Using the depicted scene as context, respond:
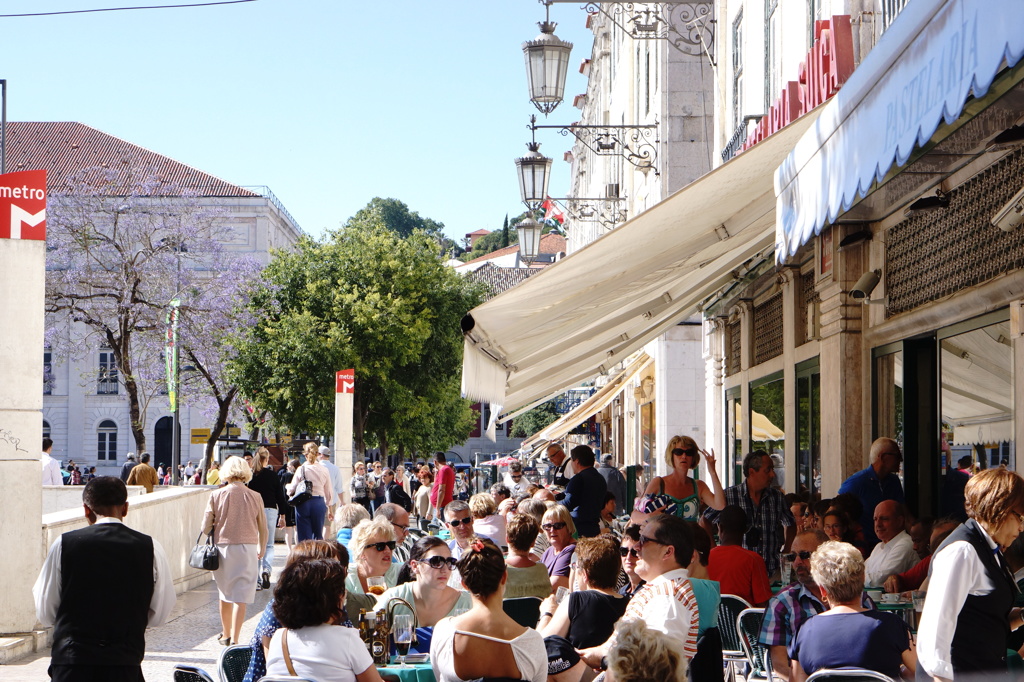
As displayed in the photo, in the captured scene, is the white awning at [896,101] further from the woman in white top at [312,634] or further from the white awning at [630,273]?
the woman in white top at [312,634]

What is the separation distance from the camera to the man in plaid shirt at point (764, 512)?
8.89 metres

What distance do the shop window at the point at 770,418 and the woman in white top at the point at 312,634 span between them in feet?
35.5

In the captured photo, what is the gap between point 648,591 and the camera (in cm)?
491

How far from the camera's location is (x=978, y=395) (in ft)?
26.8

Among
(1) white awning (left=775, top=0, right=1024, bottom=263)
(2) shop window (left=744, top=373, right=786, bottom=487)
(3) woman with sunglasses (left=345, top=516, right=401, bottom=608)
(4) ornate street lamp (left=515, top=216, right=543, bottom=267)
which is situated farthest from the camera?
(4) ornate street lamp (left=515, top=216, right=543, bottom=267)

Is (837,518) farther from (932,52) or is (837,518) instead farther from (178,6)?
(178,6)

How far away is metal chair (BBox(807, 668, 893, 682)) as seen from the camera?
4.38m

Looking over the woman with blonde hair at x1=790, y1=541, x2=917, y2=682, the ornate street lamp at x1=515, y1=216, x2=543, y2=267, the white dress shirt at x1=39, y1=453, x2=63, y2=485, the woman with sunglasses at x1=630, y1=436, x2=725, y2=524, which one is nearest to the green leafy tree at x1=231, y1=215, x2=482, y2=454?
the ornate street lamp at x1=515, y1=216, x2=543, y2=267

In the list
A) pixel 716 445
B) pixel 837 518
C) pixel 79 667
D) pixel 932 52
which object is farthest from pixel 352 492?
pixel 932 52

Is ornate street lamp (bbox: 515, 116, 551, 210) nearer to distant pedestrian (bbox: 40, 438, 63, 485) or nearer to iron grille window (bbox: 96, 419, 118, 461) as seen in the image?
distant pedestrian (bbox: 40, 438, 63, 485)

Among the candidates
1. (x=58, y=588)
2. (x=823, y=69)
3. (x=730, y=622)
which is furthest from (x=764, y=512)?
(x=58, y=588)

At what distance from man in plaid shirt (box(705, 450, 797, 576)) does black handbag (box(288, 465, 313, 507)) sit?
7071 millimetres

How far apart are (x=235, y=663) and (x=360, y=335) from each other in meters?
32.3

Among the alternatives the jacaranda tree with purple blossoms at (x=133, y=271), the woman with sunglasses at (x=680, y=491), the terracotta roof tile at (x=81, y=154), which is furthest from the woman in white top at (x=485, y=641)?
the terracotta roof tile at (x=81, y=154)
